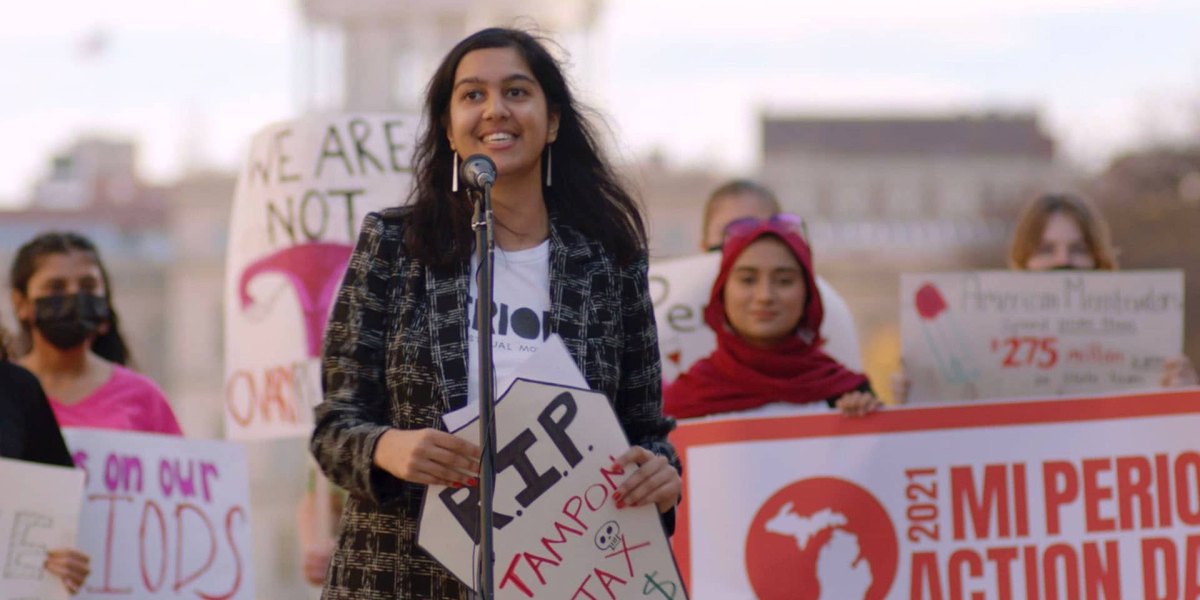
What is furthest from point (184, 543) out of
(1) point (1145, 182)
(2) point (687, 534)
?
(1) point (1145, 182)

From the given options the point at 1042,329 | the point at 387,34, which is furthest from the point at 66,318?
the point at 387,34

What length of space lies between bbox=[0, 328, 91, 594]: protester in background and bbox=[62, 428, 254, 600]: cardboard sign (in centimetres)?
46

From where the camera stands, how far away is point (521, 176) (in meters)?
4.03

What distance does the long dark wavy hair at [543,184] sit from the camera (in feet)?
12.9

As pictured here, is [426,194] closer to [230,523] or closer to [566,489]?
[566,489]

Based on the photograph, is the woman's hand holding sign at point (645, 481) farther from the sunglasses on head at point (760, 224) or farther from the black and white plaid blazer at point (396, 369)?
the sunglasses on head at point (760, 224)

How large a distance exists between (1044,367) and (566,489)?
2.91 metres

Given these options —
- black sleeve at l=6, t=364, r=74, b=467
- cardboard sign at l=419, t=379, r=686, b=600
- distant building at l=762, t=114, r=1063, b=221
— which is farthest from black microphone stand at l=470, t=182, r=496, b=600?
distant building at l=762, t=114, r=1063, b=221

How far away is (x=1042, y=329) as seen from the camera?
20.8 ft

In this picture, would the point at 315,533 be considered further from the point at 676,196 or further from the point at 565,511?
the point at 676,196

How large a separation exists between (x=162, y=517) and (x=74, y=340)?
0.61 meters

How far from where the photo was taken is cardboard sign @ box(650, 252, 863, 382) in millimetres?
6254

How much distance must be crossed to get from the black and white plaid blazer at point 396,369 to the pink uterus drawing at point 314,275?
103 inches

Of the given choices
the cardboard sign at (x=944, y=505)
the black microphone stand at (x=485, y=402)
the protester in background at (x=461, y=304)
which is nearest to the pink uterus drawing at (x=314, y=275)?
the cardboard sign at (x=944, y=505)
